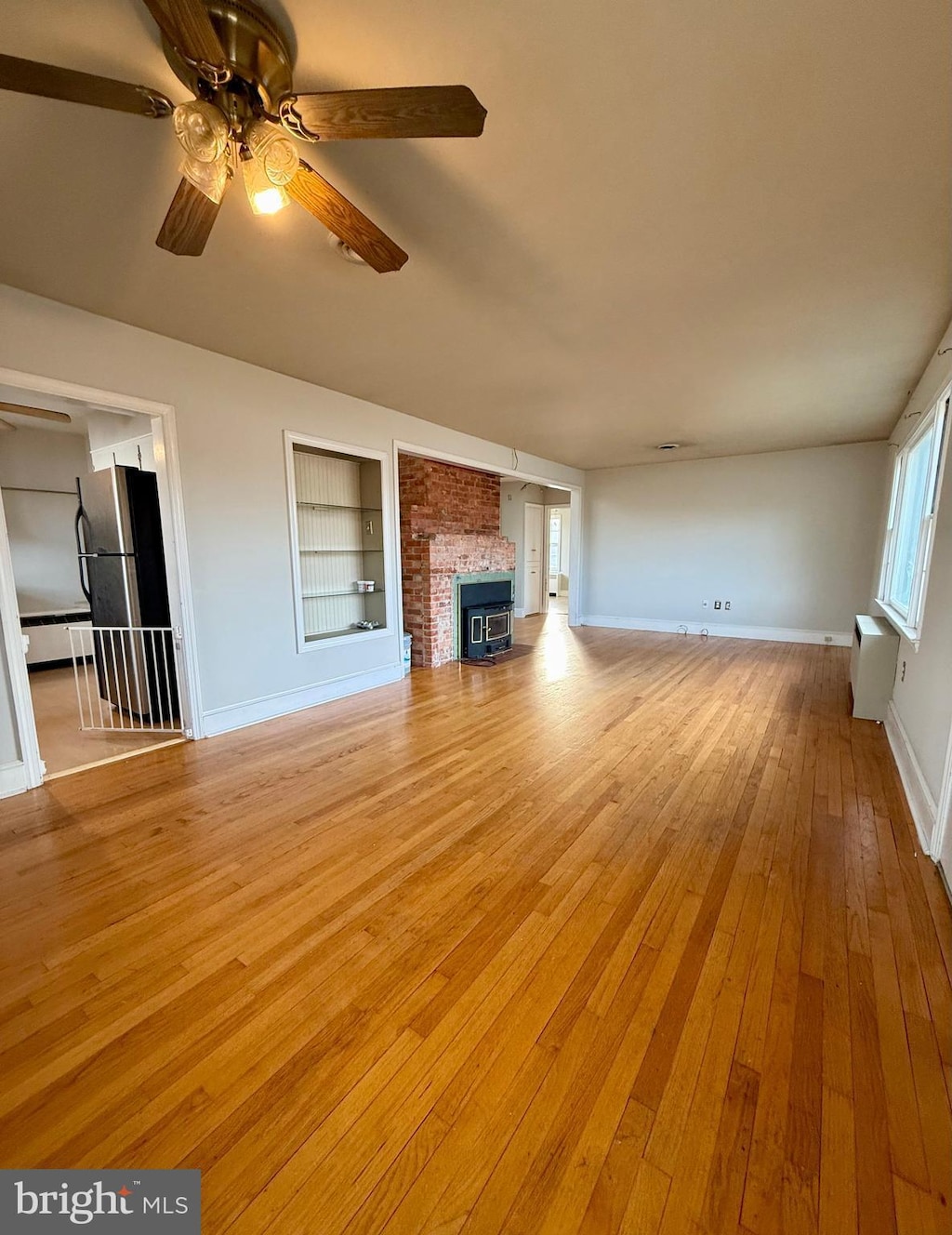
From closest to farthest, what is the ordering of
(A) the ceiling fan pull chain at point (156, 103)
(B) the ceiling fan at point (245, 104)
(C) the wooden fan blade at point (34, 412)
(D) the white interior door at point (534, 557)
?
(B) the ceiling fan at point (245, 104) → (A) the ceiling fan pull chain at point (156, 103) → (C) the wooden fan blade at point (34, 412) → (D) the white interior door at point (534, 557)

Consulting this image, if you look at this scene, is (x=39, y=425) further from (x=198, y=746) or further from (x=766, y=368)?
(x=766, y=368)

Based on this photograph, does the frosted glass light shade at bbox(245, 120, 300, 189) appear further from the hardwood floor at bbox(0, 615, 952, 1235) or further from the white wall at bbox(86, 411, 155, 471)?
the white wall at bbox(86, 411, 155, 471)

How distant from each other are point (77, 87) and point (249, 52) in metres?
0.42

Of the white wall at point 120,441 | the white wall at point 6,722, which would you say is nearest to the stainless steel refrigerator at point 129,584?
the white wall at point 120,441

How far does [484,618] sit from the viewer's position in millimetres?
5887

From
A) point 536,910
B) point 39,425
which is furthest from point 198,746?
point 39,425

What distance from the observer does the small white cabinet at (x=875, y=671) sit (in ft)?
11.7

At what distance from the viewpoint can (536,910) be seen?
5.83ft

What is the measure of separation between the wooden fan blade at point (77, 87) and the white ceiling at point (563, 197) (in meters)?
0.16

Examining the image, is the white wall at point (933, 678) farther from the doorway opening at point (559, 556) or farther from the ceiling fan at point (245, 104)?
the doorway opening at point (559, 556)

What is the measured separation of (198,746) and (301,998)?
89.6 inches

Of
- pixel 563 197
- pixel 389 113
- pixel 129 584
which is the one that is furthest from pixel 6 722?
pixel 563 197

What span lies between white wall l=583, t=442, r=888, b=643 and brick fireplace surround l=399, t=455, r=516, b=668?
2731 millimetres

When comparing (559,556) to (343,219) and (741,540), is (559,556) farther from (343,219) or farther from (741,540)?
(343,219)
